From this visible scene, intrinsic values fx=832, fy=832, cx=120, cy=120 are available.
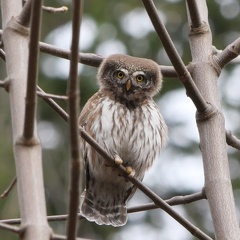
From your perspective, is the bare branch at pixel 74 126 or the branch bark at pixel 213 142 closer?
the bare branch at pixel 74 126

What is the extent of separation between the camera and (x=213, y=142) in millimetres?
3482

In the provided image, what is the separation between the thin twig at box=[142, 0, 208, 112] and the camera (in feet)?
10.2

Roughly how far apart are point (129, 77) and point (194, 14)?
4.74ft

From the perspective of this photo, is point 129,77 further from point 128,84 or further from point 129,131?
point 129,131

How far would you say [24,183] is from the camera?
2.46m

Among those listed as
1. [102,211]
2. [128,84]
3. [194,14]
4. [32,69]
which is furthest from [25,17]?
[102,211]

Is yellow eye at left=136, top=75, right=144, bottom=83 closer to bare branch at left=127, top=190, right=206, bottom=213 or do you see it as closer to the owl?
the owl

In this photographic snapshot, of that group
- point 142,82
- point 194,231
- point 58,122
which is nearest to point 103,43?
point 58,122

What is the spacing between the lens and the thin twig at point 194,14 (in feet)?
11.5

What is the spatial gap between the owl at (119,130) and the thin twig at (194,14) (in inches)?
43.2

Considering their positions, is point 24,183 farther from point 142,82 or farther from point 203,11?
point 142,82

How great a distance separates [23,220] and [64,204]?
26.9ft

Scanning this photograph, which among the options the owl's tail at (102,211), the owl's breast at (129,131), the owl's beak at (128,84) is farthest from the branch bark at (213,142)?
→ the owl's tail at (102,211)

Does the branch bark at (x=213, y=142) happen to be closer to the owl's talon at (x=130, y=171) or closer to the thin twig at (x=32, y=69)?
the owl's talon at (x=130, y=171)
